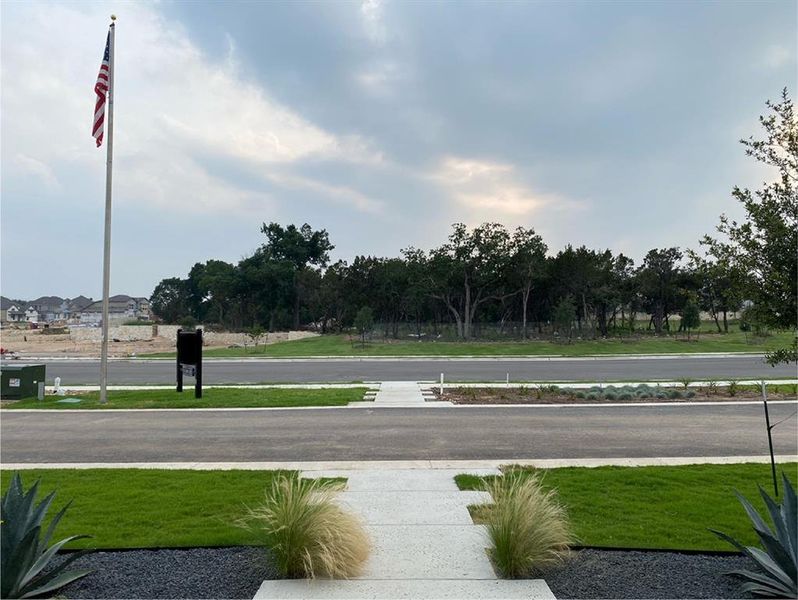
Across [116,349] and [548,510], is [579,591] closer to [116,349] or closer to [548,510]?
[548,510]

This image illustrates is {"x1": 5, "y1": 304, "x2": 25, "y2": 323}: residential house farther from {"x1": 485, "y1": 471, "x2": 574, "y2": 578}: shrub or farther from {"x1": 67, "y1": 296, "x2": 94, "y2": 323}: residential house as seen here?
{"x1": 485, "y1": 471, "x2": 574, "y2": 578}: shrub

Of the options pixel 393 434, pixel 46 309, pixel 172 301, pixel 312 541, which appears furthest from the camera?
pixel 46 309

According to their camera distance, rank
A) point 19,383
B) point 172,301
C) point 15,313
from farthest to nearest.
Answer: point 15,313 → point 172,301 → point 19,383

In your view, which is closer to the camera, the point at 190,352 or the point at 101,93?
the point at 101,93

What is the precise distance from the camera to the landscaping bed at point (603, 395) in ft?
53.4

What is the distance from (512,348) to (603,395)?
26.9 meters

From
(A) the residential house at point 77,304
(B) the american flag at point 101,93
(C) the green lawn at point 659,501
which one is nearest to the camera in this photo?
(C) the green lawn at point 659,501

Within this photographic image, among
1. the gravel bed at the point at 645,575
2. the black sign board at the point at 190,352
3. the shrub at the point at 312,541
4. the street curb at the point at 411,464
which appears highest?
the black sign board at the point at 190,352

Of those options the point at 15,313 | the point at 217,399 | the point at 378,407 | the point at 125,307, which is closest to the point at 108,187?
the point at 217,399

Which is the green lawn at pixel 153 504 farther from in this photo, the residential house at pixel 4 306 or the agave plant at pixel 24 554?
the residential house at pixel 4 306

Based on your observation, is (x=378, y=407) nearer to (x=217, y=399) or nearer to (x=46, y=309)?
(x=217, y=399)

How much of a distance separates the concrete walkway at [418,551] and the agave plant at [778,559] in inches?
65.7

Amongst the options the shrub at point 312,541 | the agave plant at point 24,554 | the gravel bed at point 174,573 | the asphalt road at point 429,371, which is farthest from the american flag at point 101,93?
the shrub at point 312,541

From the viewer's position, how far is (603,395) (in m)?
16.7
